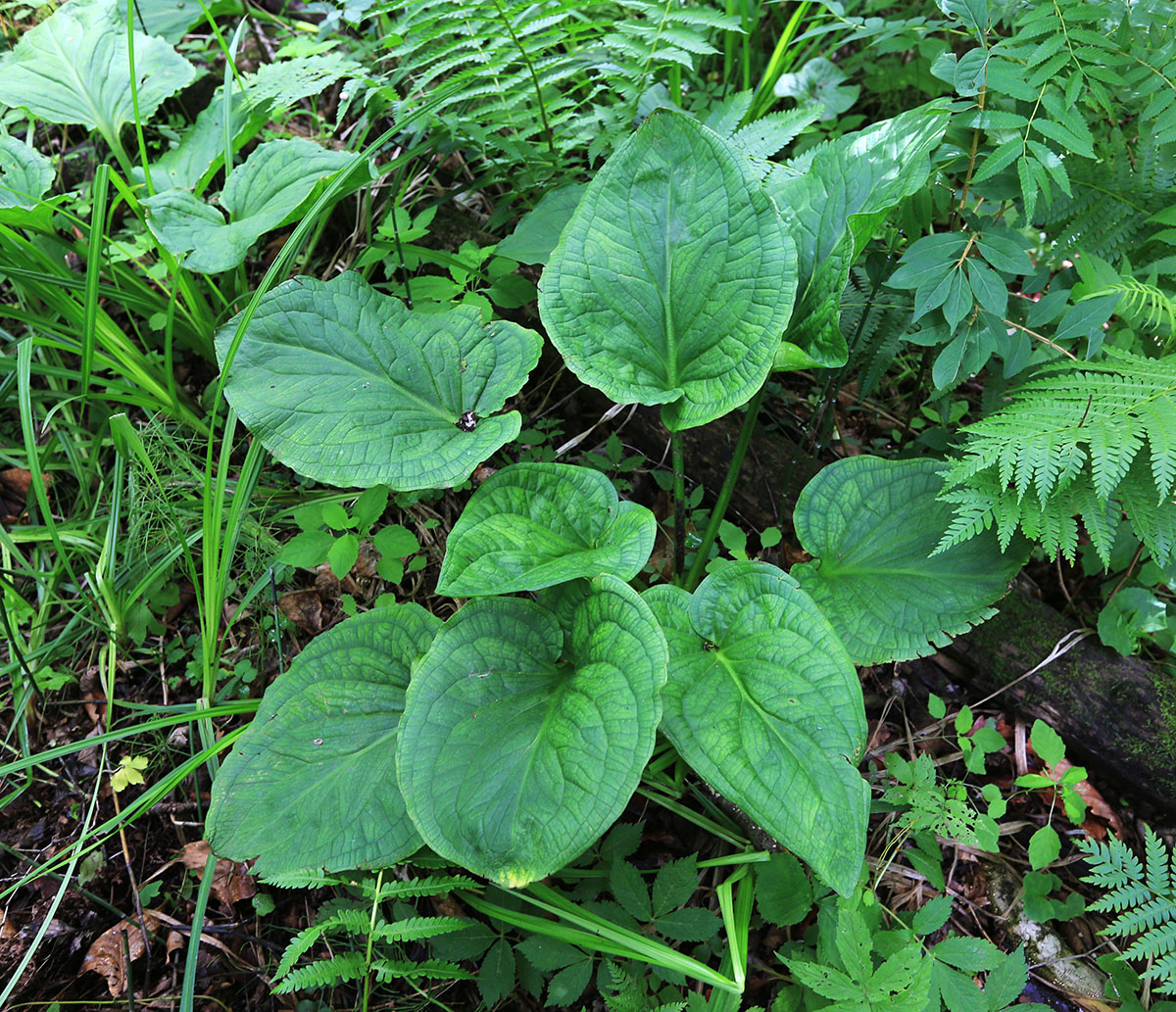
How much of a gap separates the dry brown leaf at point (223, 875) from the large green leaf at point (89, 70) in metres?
2.14

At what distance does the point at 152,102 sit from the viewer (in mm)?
2307

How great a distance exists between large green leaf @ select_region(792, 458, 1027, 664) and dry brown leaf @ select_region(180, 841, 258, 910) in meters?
1.57

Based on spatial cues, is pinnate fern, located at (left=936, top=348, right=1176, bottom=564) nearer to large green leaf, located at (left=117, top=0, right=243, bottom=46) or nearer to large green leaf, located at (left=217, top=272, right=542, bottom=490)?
large green leaf, located at (left=217, top=272, right=542, bottom=490)

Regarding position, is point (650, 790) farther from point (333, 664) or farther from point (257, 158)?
point (257, 158)

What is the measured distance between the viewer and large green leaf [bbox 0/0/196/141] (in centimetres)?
229

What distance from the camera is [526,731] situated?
1.50 m

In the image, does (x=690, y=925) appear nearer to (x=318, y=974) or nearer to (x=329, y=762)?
(x=318, y=974)

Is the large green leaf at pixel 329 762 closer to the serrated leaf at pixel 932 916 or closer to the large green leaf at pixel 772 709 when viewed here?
the large green leaf at pixel 772 709

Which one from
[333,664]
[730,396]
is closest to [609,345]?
[730,396]

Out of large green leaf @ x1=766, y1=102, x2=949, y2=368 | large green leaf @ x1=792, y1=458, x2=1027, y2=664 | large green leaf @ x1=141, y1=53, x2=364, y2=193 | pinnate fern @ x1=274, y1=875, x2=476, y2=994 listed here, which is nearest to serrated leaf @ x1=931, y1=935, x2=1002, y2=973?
large green leaf @ x1=792, y1=458, x2=1027, y2=664

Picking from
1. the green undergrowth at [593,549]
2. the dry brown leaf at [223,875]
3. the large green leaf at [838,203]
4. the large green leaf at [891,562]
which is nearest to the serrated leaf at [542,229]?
the green undergrowth at [593,549]

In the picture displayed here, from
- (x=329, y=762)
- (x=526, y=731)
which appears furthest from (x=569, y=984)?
(x=329, y=762)

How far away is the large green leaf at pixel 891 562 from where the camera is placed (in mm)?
1669

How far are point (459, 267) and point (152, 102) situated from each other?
1.09 metres
